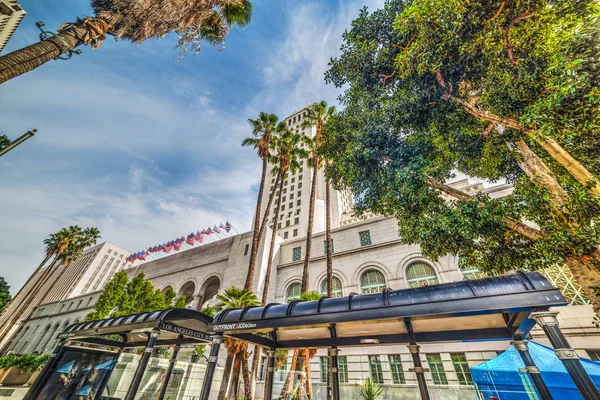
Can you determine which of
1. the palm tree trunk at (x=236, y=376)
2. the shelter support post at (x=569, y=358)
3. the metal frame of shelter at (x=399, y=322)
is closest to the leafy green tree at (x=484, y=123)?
the metal frame of shelter at (x=399, y=322)

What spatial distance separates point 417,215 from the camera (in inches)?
360

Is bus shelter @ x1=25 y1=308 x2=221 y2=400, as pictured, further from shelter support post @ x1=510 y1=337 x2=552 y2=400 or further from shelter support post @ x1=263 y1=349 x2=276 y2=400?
shelter support post @ x1=510 y1=337 x2=552 y2=400

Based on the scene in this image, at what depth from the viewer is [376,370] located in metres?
15.6

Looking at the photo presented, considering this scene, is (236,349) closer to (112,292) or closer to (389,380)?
(389,380)

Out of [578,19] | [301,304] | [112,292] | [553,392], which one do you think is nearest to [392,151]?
[578,19]

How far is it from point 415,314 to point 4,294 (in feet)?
210

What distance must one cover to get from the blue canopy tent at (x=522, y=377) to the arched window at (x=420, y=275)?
754 centimetres

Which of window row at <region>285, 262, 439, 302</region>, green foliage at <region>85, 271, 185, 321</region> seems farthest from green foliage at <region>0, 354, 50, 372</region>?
window row at <region>285, 262, 439, 302</region>

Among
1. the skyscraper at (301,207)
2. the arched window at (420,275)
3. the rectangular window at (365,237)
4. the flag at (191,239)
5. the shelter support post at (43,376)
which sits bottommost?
the shelter support post at (43,376)

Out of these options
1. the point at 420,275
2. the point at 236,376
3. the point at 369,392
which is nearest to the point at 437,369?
the point at 420,275

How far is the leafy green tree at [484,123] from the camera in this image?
20.0ft

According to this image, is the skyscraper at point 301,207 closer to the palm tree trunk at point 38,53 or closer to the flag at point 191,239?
the flag at point 191,239

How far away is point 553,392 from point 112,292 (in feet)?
89.5

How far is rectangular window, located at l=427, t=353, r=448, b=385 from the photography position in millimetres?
13719
